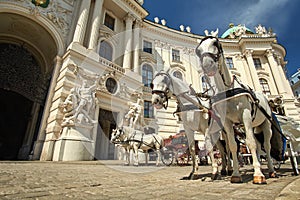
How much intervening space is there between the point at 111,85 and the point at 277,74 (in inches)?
907

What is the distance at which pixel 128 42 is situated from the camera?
55.5 feet

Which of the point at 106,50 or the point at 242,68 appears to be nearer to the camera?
the point at 106,50

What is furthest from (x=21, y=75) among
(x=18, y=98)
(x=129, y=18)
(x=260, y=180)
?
(x=260, y=180)

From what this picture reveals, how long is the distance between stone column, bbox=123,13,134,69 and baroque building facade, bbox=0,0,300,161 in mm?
103

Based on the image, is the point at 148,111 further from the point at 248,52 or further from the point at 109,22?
the point at 248,52

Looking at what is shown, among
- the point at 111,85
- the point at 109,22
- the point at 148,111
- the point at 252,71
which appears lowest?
the point at 148,111

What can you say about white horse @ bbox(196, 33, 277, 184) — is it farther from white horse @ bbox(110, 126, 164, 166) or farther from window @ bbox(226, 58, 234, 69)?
window @ bbox(226, 58, 234, 69)

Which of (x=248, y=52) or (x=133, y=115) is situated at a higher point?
(x=248, y=52)

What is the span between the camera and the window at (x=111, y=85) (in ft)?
42.6

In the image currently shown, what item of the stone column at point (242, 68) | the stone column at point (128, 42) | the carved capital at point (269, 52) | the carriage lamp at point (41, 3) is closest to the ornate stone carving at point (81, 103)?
the stone column at point (128, 42)

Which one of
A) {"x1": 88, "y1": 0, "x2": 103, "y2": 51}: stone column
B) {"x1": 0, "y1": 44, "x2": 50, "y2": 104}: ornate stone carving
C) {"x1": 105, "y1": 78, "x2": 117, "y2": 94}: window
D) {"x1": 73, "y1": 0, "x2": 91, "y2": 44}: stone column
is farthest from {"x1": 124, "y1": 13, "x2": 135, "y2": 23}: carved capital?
{"x1": 0, "y1": 44, "x2": 50, "y2": 104}: ornate stone carving

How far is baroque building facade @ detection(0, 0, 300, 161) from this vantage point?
9852 millimetres

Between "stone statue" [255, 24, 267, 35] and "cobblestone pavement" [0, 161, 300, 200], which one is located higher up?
"stone statue" [255, 24, 267, 35]

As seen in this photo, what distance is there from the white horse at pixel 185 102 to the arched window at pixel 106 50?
1366cm
